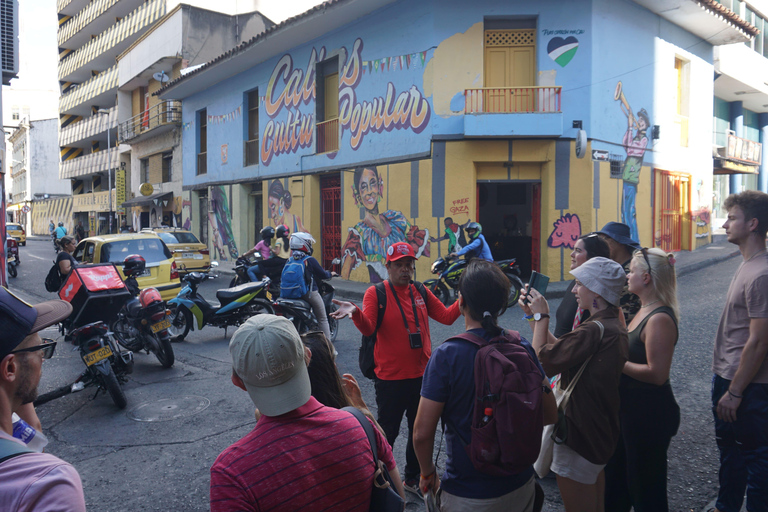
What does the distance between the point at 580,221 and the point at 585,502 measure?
11458 millimetres

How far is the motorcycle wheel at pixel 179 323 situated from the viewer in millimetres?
8336

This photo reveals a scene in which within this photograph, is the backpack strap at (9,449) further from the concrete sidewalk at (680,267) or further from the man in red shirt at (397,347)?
the concrete sidewalk at (680,267)

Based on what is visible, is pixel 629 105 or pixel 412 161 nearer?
pixel 412 161

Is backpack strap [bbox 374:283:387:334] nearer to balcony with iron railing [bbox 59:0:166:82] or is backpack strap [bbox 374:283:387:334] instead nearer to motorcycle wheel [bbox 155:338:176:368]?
motorcycle wheel [bbox 155:338:176:368]

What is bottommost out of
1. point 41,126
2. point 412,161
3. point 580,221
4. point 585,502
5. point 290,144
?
point 585,502

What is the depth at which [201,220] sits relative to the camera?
24.4m

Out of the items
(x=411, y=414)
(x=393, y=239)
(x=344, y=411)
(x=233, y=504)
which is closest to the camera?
(x=233, y=504)

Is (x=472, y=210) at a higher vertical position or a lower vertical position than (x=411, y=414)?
higher

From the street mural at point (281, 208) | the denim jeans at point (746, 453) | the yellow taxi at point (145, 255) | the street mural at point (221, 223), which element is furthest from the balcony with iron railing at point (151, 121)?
the denim jeans at point (746, 453)

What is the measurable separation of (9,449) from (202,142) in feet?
80.5

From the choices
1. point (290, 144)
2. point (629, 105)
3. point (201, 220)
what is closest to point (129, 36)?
point (201, 220)

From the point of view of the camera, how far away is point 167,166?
27.5 meters

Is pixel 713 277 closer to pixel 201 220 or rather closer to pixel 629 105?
pixel 629 105

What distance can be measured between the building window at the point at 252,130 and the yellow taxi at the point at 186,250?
5.01 meters
